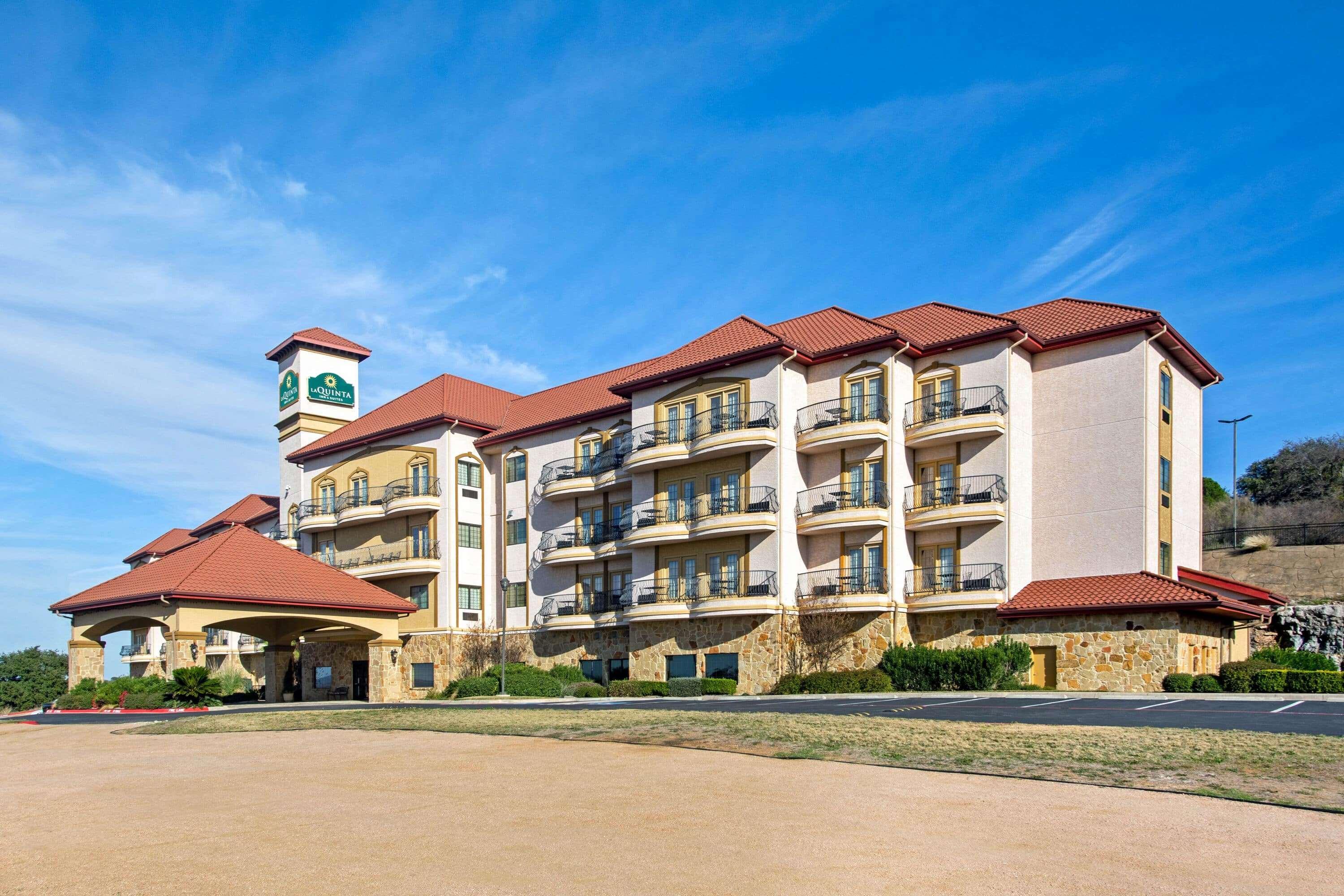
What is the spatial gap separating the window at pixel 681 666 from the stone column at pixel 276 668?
810 inches

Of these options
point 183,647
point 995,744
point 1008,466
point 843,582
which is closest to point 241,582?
point 183,647

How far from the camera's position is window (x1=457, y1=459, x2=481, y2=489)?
Result: 55062 millimetres

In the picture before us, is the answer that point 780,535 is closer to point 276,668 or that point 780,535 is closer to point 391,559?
point 391,559

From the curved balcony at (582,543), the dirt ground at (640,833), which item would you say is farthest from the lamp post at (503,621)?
the dirt ground at (640,833)

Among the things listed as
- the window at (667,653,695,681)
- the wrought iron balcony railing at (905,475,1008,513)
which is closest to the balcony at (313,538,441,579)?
the window at (667,653,695,681)

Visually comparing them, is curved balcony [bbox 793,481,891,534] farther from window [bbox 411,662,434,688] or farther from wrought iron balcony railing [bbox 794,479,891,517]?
window [bbox 411,662,434,688]

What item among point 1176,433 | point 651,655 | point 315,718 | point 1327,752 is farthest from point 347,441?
point 1327,752

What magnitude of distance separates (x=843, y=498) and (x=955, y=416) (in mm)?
5093

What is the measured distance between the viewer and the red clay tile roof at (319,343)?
65.4 m

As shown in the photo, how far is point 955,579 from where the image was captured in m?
40.3

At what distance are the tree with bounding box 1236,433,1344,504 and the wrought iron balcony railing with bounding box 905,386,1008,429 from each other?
37.9m

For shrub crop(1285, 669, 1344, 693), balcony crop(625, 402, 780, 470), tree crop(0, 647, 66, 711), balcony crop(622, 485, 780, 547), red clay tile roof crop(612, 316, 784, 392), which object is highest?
red clay tile roof crop(612, 316, 784, 392)

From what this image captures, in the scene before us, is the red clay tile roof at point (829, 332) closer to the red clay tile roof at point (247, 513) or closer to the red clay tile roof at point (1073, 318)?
the red clay tile roof at point (1073, 318)

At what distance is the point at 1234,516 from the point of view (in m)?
59.0
